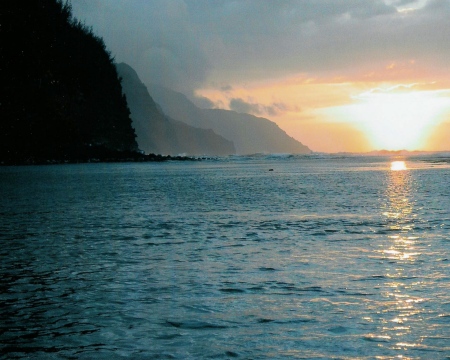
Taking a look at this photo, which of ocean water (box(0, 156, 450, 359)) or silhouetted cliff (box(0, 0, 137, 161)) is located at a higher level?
silhouetted cliff (box(0, 0, 137, 161))

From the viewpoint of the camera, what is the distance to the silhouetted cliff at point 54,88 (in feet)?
327

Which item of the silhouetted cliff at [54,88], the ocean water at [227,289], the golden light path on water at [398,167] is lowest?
the ocean water at [227,289]

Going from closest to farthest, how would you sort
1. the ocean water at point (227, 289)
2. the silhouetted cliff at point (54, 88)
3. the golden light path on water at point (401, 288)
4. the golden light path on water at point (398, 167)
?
the ocean water at point (227, 289), the golden light path on water at point (401, 288), the golden light path on water at point (398, 167), the silhouetted cliff at point (54, 88)

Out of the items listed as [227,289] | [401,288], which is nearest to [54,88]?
[227,289]

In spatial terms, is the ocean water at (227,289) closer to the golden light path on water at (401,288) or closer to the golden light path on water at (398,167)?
the golden light path on water at (401,288)

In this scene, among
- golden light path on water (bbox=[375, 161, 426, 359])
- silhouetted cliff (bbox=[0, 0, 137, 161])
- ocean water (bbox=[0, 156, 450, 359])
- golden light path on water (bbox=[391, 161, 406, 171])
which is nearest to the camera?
ocean water (bbox=[0, 156, 450, 359])

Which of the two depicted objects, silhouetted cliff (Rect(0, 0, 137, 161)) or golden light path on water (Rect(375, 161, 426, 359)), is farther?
silhouetted cliff (Rect(0, 0, 137, 161))

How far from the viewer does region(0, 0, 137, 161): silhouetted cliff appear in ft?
327

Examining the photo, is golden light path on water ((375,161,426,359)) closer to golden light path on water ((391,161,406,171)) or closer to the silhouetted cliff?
golden light path on water ((391,161,406,171))

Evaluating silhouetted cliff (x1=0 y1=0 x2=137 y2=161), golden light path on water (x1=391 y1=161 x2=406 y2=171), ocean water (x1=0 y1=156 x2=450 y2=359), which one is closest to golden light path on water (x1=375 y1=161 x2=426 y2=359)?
ocean water (x1=0 y1=156 x2=450 y2=359)

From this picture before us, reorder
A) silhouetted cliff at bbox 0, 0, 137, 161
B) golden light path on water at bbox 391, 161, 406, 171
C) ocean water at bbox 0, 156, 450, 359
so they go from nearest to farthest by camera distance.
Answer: ocean water at bbox 0, 156, 450, 359
golden light path on water at bbox 391, 161, 406, 171
silhouetted cliff at bbox 0, 0, 137, 161

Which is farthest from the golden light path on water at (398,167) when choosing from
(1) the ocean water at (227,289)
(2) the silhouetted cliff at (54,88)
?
(1) the ocean water at (227,289)

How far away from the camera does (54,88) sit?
126m

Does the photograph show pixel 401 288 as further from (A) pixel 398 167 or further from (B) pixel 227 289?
(A) pixel 398 167
